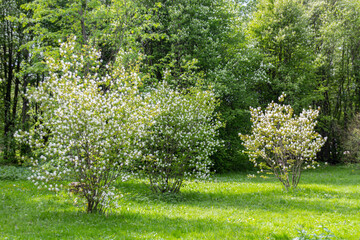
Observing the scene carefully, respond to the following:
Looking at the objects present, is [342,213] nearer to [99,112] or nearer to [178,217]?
[178,217]

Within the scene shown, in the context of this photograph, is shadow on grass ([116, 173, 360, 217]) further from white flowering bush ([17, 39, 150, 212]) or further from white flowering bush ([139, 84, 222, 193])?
white flowering bush ([17, 39, 150, 212])

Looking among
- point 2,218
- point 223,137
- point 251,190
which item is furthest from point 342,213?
point 223,137

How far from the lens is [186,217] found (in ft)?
29.7

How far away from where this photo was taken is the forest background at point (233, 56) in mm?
23859

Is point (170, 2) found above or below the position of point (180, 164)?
above

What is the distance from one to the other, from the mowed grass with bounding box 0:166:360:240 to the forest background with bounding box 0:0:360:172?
8.09 m

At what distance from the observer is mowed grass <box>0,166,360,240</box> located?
7.19 meters

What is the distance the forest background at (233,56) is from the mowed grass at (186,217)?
809 cm

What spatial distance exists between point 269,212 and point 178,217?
10.4 feet

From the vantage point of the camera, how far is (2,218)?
8508 millimetres

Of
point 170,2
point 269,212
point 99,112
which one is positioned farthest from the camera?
point 170,2

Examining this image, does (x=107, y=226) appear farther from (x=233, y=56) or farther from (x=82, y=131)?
(x=233, y=56)

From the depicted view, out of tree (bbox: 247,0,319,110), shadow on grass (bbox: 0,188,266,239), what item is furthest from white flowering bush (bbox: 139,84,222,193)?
tree (bbox: 247,0,319,110)

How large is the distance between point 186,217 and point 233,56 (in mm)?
21028
